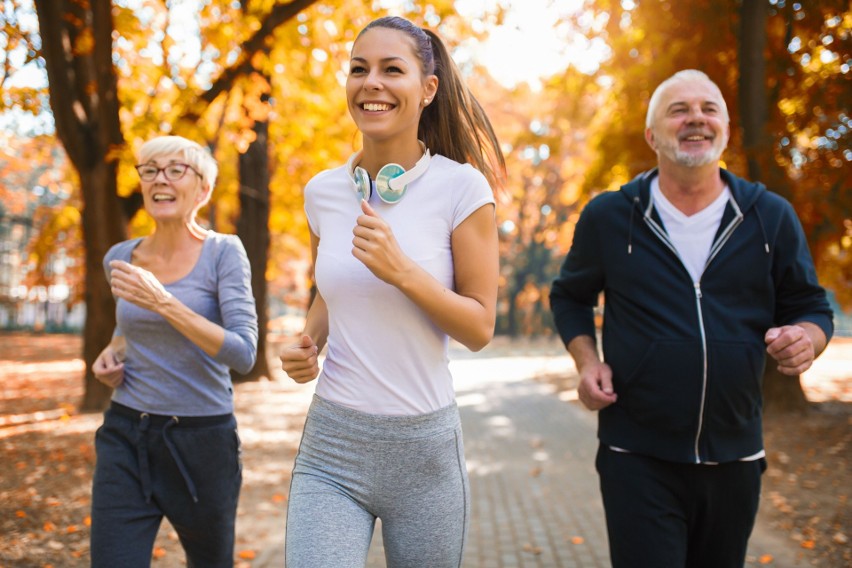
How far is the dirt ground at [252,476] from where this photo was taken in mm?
6395

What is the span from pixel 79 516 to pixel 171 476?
4.04 meters

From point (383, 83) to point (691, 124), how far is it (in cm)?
140

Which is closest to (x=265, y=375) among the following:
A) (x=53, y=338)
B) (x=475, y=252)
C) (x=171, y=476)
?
(x=171, y=476)

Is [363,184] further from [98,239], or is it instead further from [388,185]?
[98,239]

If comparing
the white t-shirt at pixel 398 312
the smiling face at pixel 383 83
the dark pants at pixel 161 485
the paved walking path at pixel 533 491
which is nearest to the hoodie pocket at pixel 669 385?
the white t-shirt at pixel 398 312

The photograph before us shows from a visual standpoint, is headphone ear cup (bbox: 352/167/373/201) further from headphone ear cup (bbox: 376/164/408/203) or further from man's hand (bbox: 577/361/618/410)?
man's hand (bbox: 577/361/618/410)

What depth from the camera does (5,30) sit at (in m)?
8.97

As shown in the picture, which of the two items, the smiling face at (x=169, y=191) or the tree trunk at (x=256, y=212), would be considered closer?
the smiling face at (x=169, y=191)

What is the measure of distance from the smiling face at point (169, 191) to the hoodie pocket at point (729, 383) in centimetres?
223

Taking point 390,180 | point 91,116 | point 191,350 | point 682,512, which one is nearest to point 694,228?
point 682,512

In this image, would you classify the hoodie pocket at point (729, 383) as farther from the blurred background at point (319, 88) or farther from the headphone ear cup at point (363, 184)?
the blurred background at point (319, 88)

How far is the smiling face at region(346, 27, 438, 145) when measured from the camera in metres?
2.69

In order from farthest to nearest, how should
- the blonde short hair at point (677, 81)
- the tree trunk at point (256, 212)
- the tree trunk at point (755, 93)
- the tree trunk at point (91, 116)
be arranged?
the tree trunk at point (256, 212) → the tree trunk at point (755, 93) → the tree trunk at point (91, 116) → the blonde short hair at point (677, 81)

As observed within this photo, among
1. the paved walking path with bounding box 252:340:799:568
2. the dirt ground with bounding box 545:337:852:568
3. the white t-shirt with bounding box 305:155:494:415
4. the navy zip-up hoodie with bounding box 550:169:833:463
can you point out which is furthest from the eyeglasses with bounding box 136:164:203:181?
the dirt ground with bounding box 545:337:852:568
